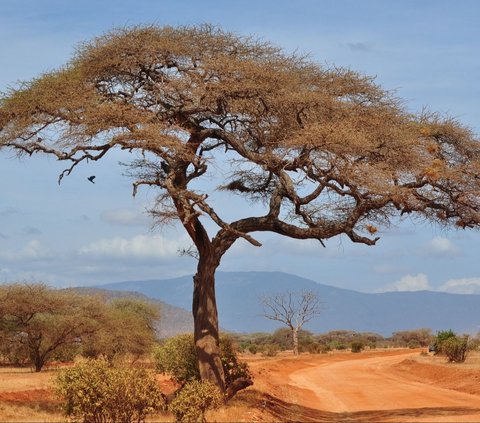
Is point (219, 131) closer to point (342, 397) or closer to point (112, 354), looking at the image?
point (342, 397)

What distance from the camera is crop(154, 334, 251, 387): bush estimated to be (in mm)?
22641

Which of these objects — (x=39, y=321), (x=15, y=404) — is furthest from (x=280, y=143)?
(x=39, y=321)

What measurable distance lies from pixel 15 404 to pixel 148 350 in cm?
2643

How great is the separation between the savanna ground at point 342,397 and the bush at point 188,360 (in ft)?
2.89

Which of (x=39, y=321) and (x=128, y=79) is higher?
(x=128, y=79)

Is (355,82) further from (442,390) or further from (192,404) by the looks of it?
(442,390)

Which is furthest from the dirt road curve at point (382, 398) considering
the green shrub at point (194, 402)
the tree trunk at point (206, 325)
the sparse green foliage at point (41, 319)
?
the sparse green foliage at point (41, 319)

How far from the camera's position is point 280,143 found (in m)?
21.1

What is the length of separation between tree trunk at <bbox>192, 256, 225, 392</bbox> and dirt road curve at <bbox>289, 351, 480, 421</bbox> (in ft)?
14.9

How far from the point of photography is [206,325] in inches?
844

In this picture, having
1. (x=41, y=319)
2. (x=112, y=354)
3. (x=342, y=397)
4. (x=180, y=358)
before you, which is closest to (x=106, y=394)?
(x=180, y=358)

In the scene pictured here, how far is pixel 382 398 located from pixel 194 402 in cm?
1302

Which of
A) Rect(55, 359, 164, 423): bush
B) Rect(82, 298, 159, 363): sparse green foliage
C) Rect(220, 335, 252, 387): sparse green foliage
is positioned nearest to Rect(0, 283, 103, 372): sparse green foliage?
Rect(82, 298, 159, 363): sparse green foliage

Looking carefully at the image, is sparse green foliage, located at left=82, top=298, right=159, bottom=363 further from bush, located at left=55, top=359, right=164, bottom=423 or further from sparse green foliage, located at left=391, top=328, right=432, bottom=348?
sparse green foliage, located at left=391, top=328, right=432, bottom=348
